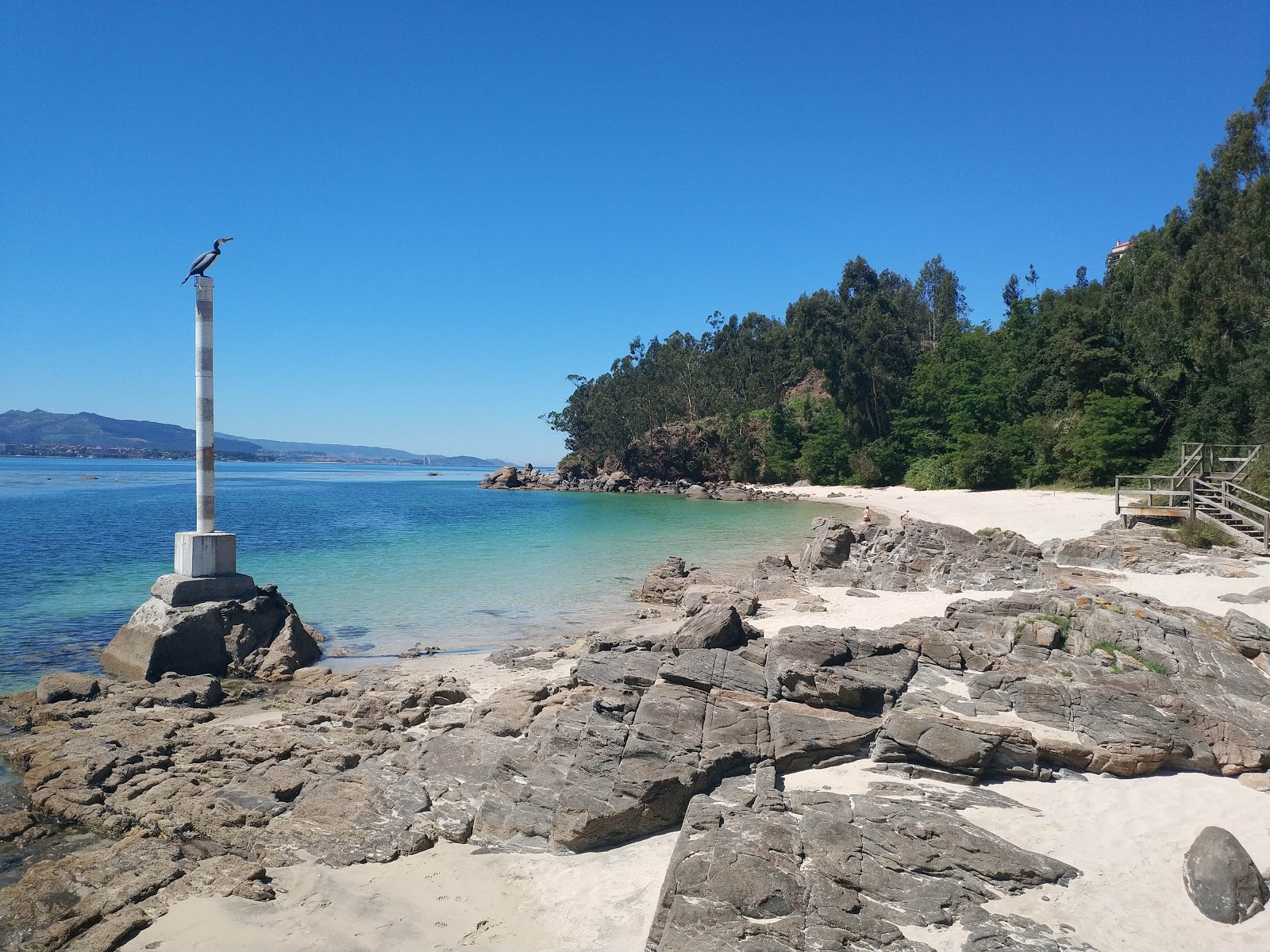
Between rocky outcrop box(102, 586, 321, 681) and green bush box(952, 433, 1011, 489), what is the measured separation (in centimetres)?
4742

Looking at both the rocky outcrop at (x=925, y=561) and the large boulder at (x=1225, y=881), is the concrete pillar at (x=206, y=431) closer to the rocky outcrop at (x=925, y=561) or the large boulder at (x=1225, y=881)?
the rocky outcrop at (x=925, y=561)

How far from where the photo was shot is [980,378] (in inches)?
2458

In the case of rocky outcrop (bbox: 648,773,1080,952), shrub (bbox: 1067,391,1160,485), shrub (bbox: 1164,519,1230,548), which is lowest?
rocky outcrop (bbox: 648,773,1080,952)

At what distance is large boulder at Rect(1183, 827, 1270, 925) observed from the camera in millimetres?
5578

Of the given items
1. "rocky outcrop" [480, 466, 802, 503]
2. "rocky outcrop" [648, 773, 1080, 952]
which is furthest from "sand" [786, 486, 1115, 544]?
"rocky outcrop" [648, 773, 1080, 952]

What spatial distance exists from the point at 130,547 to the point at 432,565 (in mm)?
15080

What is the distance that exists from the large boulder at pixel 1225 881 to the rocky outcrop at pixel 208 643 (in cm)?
1430

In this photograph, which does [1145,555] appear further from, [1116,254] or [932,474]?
[1116,254]

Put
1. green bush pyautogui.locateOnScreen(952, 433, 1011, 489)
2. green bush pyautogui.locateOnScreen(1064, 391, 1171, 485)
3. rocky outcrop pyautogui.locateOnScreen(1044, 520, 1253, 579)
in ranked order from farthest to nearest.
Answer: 1. green bush pyautogui.locateOnScreen(952, 433, 1011, 489)
2. green bush pyautogui.locateOnScreen(1064, 391, 1171, 485)
3. rocky outcrop pyautogui.locateOnScreen(1044, 520, 1253, 579)

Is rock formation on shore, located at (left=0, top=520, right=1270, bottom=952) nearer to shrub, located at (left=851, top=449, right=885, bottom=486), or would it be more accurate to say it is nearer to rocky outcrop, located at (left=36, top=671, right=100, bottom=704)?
rocky outcrop, located at (left=36, top=671, right=100, bottom=704)

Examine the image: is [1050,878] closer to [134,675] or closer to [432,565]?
[134,675]

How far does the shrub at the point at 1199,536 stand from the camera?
19.8 metres

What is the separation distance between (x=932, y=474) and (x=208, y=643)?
55.5 metres

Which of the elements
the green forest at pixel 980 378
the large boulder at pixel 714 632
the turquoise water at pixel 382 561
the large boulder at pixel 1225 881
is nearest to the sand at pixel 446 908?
the large boulder at pixel 714 632
